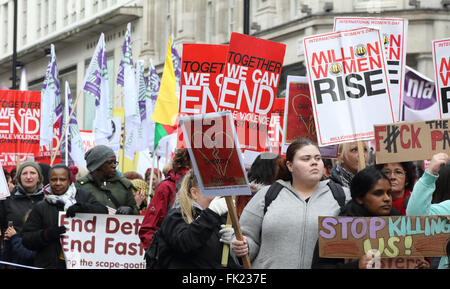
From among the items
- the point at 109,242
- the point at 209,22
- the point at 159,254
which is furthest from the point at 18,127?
the point at 209,22

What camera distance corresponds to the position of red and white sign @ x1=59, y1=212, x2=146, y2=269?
9164 millimetres

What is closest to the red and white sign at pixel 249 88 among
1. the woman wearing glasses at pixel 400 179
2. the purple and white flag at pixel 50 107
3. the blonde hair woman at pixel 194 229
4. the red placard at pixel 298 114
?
the red placard at pixel 298 114

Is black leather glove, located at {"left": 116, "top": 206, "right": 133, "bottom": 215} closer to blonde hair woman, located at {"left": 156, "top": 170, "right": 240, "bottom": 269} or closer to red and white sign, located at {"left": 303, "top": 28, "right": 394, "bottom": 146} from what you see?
red and white sign, located at {"left": 303, "top": 28, "right": 394, "bottom": 146}

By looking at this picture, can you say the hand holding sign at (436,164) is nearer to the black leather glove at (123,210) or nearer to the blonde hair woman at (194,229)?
the blonde hair woman at (194,229)

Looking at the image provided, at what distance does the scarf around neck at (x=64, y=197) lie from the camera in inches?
348

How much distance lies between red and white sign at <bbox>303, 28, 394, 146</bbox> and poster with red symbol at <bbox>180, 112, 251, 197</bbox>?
185 cm

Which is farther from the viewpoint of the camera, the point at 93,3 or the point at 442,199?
the point at 93,3

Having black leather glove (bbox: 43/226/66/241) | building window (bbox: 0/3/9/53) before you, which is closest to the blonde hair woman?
black leather glove (bbox: 43/226/66/241)

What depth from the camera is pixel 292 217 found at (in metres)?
6.25

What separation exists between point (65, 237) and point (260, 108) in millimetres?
2004

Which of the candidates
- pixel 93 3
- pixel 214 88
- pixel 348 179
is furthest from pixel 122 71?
pixel 93 3

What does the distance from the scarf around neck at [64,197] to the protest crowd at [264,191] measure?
0.01 m

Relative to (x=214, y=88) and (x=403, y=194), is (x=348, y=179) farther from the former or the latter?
(x=214, y=88)

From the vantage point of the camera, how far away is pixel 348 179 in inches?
306
